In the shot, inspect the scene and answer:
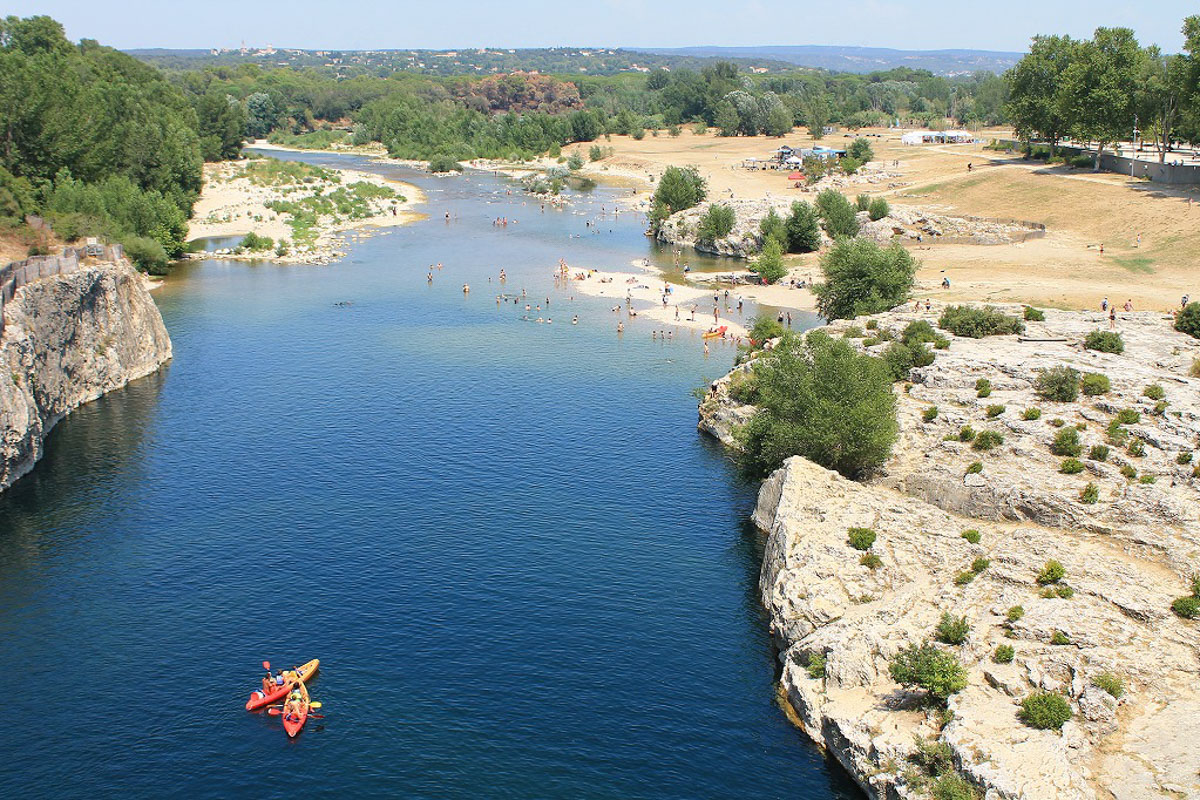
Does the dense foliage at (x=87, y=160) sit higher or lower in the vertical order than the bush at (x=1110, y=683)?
higher

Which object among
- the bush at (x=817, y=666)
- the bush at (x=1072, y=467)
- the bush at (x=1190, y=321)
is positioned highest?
the bush at (x=1190, y=321)

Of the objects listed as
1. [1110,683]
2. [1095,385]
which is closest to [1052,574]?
[1110,683]

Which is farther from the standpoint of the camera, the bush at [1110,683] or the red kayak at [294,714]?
the red kayak at [294,714]

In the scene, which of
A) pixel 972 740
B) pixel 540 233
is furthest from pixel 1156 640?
pixel 540 233

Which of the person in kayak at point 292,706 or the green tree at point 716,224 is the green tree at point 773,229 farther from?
the person in kayak at point 292,706

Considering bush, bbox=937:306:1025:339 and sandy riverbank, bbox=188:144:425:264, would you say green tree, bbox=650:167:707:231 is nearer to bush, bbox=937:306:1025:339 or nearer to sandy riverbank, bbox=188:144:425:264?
sandy riverbank, bbox=188:144:425:264

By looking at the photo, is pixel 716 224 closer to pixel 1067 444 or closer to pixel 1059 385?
pixel 1059 385

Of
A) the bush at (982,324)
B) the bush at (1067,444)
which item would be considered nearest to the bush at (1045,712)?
the bush at (1067,444)
